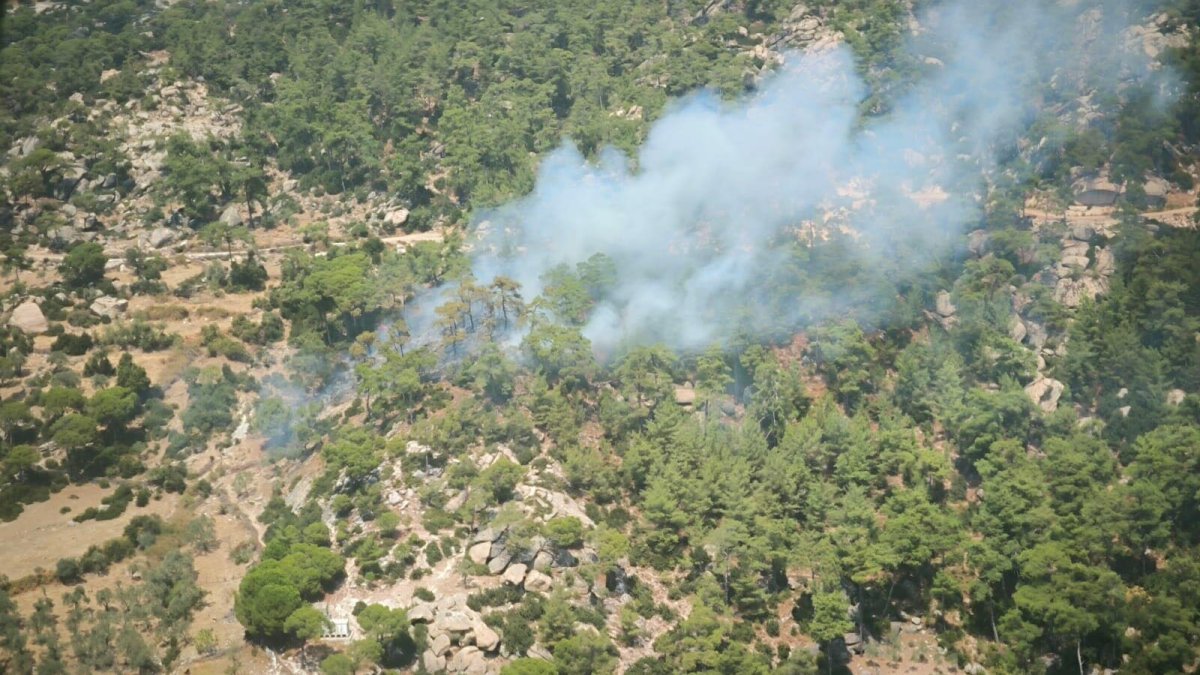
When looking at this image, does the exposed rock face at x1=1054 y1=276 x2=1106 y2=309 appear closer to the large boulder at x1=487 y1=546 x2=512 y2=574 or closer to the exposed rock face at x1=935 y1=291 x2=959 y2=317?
the exposed rock face at x1=935 y1=291 x2=959 y2=317

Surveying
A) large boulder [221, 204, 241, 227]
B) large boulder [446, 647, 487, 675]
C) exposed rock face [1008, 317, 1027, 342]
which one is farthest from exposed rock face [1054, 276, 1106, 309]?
large boulder [221, 204, 241, 227]

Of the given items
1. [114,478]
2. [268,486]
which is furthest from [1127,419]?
[114,478]

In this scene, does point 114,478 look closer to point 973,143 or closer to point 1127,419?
point 1127,419

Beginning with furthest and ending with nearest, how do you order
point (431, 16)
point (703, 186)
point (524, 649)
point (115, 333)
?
point (431, 16)
point (703, 186)
point (115, 333)
point (524, 649)

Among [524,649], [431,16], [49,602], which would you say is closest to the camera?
[524,649]

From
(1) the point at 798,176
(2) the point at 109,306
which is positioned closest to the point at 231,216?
(2) the point at 109,306

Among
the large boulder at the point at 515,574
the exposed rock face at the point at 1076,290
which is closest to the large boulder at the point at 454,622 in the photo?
the large boulder at the point at 515,574

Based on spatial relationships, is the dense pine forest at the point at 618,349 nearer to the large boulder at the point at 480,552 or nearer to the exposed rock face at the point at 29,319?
the large boulder at the point at 480,552
